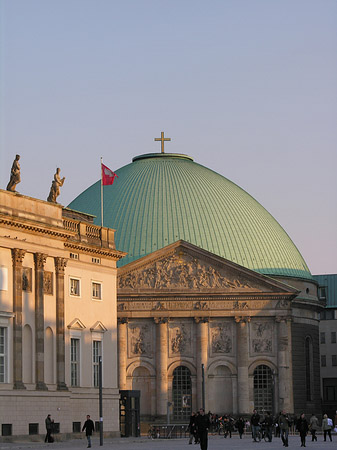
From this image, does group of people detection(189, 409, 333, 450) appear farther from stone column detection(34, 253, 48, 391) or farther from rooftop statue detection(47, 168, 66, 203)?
rooftop statue detection(47, 168, 66, 203)

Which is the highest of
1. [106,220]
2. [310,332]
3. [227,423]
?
[106,220]

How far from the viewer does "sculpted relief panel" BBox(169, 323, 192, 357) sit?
104938mm

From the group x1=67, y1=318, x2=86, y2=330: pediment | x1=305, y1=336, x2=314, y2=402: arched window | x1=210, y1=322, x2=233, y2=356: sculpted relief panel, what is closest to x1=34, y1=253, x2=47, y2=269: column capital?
x1=67, y1=318, x2=86, y2=330: pediment

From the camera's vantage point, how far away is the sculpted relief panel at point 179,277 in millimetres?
105125

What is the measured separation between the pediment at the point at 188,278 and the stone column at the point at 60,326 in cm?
3676

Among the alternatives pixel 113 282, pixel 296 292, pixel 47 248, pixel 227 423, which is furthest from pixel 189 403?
pixel 47 248

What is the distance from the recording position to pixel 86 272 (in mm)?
72688

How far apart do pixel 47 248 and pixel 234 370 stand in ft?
135

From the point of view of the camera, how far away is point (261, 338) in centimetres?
10531

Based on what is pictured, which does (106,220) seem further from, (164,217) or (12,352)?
(12,352)

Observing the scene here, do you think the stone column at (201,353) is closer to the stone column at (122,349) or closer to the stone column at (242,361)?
the stone column at (242,361)

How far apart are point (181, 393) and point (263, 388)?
7.20 meters

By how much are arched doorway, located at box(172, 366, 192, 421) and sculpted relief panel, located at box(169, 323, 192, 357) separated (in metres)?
1.49

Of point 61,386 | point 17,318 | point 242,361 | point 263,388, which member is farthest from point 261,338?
point 17,318
